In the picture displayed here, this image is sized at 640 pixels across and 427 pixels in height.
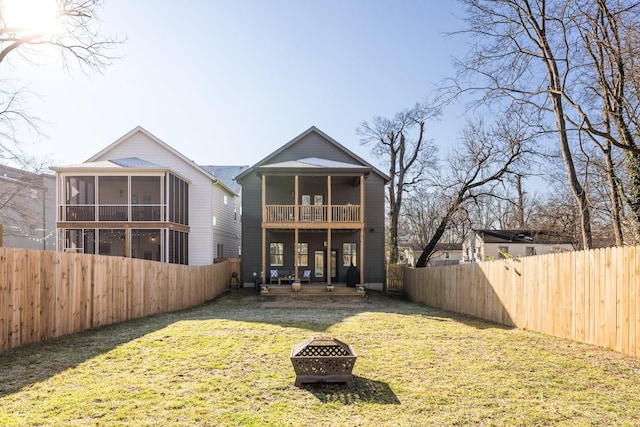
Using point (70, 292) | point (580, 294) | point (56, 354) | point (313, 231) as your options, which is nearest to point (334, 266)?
point (313, 231)

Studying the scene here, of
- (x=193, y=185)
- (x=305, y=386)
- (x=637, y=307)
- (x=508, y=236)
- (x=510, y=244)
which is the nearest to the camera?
(x=305, y=386)

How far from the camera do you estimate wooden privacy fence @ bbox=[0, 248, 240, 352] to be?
24.2 ft

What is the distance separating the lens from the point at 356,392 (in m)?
5.54

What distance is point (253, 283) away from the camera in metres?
23.4

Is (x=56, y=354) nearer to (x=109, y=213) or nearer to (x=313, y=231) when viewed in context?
(x=109, y=213)

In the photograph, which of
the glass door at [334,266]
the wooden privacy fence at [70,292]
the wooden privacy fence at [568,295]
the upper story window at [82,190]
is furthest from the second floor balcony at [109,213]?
the wooden privacy fence at [568,295]

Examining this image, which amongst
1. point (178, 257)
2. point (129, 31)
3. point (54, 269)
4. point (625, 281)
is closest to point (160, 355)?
point (54, 269)

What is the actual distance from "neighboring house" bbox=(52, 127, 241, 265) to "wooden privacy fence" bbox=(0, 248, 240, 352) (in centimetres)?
773

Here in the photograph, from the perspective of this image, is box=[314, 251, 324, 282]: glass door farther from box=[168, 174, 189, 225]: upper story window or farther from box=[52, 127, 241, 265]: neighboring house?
box=[168, 174, 189, 225]: upper story window

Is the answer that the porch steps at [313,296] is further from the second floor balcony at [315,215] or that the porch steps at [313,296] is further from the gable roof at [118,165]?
the gable roof at [118,165]

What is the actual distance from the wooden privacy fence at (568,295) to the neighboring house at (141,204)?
48.3 ft

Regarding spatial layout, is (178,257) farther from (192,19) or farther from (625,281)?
(625,281)

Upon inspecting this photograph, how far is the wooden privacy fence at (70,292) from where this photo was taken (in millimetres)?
7371

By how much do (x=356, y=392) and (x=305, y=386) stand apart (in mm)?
678
